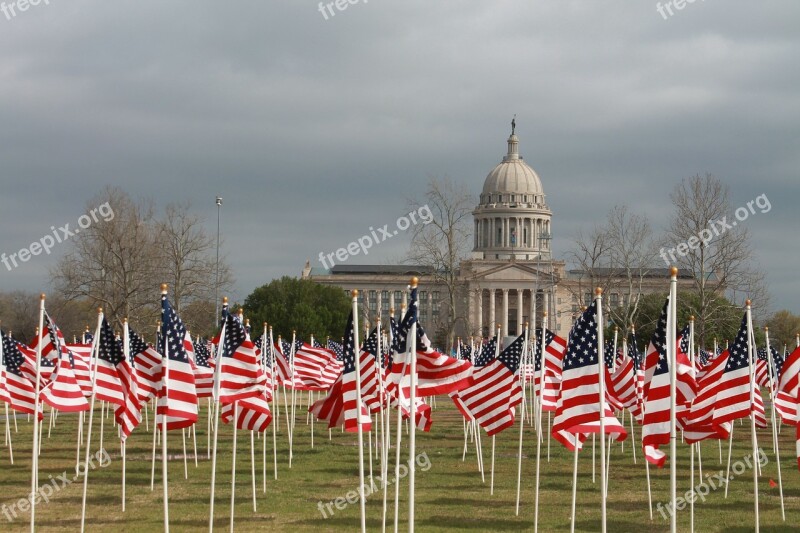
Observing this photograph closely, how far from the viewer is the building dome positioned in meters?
173

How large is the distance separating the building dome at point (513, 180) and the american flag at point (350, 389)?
154m

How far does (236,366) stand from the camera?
653 inches

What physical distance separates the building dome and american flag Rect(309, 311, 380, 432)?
154 meters

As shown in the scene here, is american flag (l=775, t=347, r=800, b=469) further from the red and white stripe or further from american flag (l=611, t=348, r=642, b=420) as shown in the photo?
the red and white stripe

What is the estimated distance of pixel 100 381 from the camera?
18.0 meters

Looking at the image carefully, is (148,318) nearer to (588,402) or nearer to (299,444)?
(299,444)

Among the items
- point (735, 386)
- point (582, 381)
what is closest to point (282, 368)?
point (735, 386)

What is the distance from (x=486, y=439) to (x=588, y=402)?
20.2m

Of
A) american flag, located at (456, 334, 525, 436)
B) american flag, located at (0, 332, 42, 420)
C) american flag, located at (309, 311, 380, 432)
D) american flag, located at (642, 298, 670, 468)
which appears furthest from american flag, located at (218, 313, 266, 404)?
american flag, located at (0, 332, 42, 420)

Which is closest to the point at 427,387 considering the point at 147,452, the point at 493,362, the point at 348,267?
the point at 493,362

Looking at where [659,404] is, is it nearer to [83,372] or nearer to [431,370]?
[431,370]

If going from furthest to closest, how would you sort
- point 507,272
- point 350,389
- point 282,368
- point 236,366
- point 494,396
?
1. point 507,272
2. point 282,368
3. point 494,396
4. point 236,366
5. point 350,389

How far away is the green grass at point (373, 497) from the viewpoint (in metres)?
19.2

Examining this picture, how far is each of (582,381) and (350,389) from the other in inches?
132
